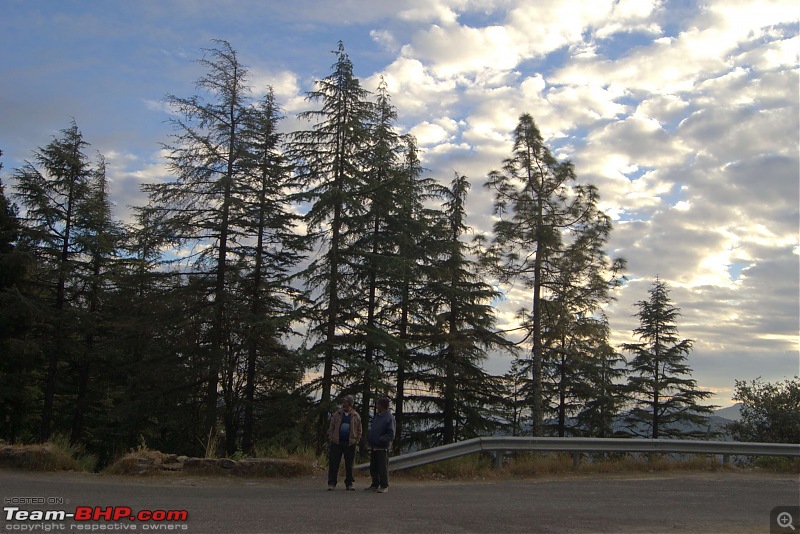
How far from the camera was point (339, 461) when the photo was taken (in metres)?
11.1

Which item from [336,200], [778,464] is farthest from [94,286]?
[778,464]

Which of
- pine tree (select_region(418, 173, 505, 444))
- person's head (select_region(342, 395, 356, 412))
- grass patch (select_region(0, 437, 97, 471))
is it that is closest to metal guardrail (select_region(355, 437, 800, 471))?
person's head (select_region(342, 395, 356, 412))

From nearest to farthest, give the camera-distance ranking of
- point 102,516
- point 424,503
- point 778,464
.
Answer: point 102,516 < point 424,503 < point 778,464

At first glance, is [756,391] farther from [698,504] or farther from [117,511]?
[117,511]

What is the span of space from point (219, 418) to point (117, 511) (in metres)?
16.9

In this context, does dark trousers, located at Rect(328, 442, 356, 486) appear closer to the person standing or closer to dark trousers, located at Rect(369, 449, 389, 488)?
the person standing

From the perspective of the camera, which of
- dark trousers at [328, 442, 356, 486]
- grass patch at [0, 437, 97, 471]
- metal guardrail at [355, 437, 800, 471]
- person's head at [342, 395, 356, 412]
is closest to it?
dark trousers at [328, 442, 356, 486]

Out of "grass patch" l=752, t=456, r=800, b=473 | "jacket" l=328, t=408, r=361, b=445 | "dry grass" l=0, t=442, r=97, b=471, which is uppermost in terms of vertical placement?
"jacket" l=328, t=408, r=361, b=445

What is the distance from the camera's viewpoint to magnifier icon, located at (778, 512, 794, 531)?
26.0ft

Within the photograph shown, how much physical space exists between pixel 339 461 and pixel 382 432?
97 cm

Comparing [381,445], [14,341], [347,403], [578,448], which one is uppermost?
[14,341]

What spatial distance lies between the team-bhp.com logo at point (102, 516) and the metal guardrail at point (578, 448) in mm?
5525

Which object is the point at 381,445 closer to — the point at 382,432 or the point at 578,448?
the point at 382,432

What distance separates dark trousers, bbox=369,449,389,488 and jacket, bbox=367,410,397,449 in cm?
13
